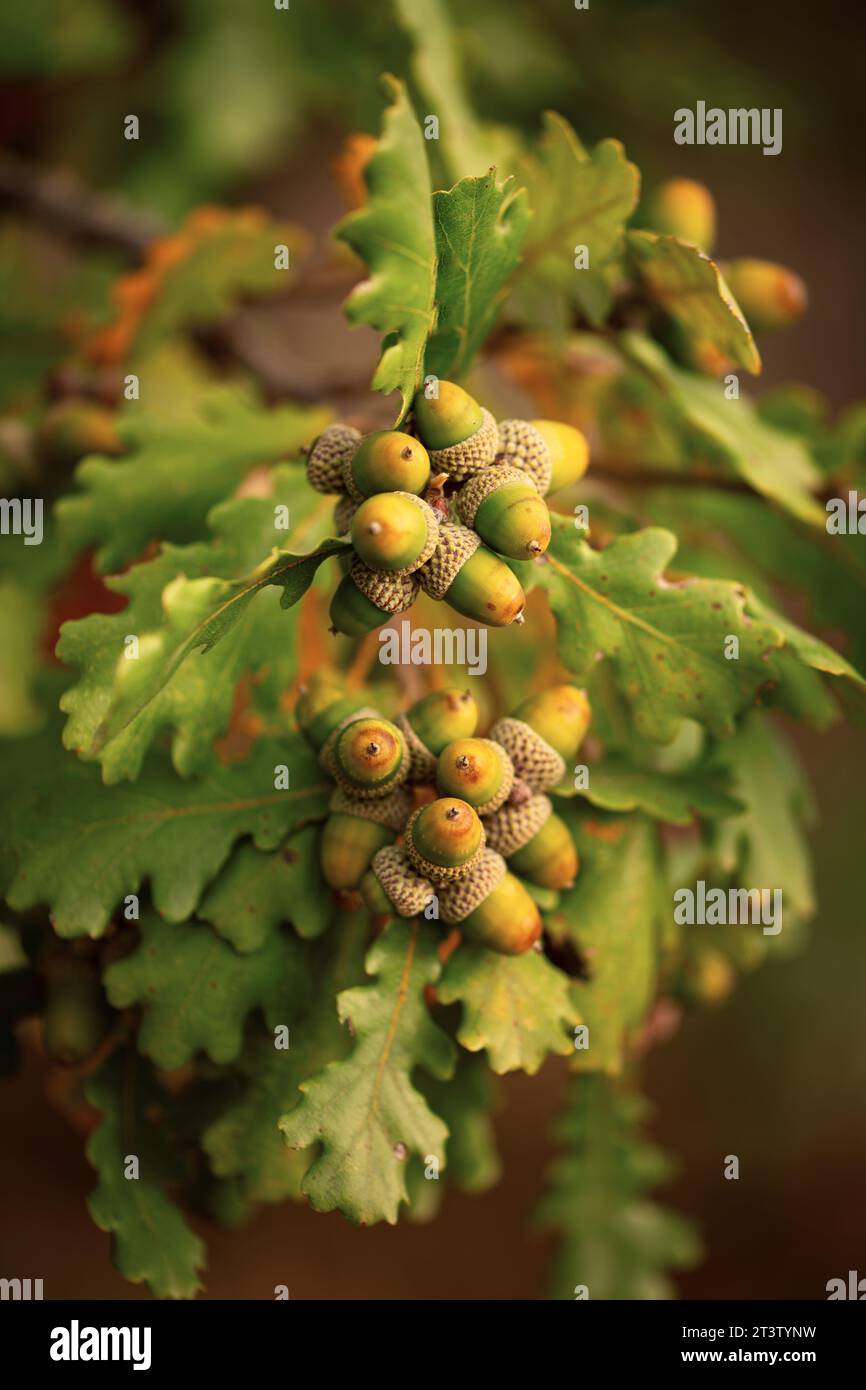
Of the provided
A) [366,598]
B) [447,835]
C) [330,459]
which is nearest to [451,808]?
[447,835]

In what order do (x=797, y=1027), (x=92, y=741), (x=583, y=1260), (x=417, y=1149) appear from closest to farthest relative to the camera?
1. (x=92, y=741)
2. (x=417, y=1149)
3. (x=583, y=1260)
4. (x=797, y=1027)

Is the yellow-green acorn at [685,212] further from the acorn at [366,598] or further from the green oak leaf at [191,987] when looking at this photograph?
the green oak leaf at [191,987]

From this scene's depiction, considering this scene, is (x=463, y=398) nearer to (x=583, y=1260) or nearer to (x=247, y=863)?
(x=247, y=863)

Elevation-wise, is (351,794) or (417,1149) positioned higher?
(351,794)

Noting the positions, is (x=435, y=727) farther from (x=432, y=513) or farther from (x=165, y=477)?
(x=165, y=477)

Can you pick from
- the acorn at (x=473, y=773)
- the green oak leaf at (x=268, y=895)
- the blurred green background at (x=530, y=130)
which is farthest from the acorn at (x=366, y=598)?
the blurred green background at (x=530, y=130)

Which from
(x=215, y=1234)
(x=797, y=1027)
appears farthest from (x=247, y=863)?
(x=797, y=1027)
